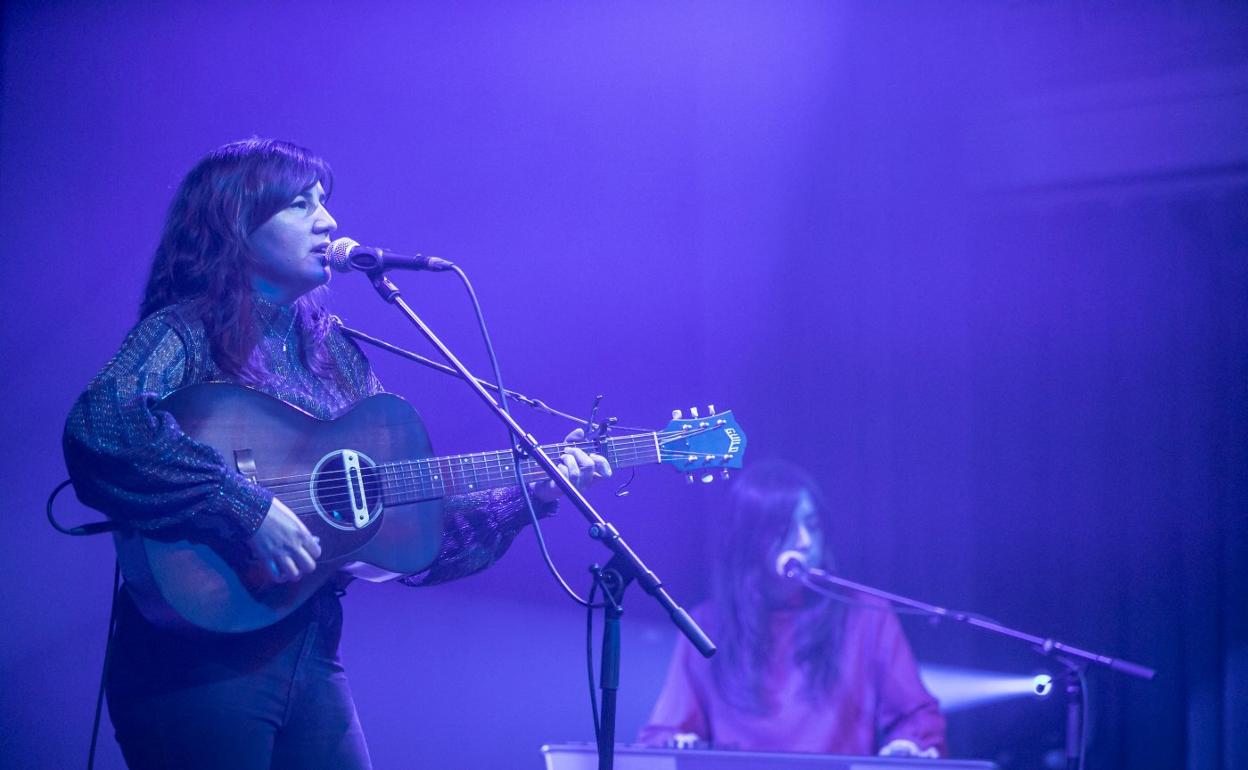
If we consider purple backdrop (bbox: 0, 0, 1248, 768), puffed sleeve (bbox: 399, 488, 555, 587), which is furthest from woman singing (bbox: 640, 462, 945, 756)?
puffed sleeve (bbox: 399, 488, 555, 587)

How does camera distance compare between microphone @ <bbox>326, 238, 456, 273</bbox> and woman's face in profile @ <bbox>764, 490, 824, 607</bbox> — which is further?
woman's face in profile @ <bbox>764, 490, 824, 607</bbox>

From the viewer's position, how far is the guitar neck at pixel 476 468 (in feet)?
7.77

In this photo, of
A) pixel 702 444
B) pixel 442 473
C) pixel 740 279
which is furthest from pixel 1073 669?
pixel 442 473

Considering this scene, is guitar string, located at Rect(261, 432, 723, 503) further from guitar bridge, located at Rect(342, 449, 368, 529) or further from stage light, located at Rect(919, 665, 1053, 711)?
stage light, located at Rect(919, 665, 1053, 711)

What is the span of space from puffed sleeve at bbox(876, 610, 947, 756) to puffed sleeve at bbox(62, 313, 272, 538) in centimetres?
257

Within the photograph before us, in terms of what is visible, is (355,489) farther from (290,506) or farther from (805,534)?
(805,534)

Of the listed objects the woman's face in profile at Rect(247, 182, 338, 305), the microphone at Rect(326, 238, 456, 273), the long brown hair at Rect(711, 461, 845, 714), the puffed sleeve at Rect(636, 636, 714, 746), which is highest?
the woman's face in profile at Rect(247, 182, 338, 305)

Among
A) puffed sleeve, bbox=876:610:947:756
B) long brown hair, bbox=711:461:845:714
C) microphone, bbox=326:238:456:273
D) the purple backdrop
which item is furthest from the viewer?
long brown hair, bbox=711:461:845:714

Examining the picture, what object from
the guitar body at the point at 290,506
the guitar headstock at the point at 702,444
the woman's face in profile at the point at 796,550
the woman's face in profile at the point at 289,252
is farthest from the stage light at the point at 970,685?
the woman's face in profile at the point at 289,252

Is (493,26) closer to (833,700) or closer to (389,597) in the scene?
(389,597)

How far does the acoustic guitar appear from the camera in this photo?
1.99 m

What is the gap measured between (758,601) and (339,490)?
209cm

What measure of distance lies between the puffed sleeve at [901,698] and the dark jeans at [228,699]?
2203 millimetres

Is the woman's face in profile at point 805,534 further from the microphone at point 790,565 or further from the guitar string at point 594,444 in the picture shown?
the guitar string at point 594,444
